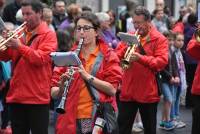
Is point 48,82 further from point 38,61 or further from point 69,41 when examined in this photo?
point 69,41

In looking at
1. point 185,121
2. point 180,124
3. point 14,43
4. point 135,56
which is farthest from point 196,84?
point 185,121

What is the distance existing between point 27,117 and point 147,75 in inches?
63.1

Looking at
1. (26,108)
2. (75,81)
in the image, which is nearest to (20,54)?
(26,108)

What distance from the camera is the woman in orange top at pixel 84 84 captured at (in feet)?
15.3

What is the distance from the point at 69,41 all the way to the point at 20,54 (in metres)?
2.68

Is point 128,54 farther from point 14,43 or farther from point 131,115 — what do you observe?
point 14,43

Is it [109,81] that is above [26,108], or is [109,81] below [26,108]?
above

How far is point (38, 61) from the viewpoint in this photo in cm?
541

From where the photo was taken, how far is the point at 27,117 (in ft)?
18.5

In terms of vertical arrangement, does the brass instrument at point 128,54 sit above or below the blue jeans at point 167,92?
above

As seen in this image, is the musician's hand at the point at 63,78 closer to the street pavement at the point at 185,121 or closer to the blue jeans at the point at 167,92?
the street pavement at the point at 185,121

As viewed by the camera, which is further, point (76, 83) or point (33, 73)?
point (33, 73)

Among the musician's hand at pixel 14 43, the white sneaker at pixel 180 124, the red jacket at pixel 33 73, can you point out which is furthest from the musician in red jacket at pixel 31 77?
the white sneaker at pixel 180 124

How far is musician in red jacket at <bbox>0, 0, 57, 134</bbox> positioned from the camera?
18.0 ft
